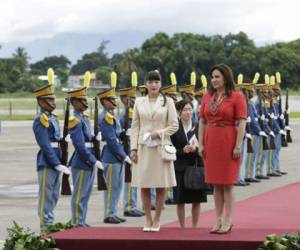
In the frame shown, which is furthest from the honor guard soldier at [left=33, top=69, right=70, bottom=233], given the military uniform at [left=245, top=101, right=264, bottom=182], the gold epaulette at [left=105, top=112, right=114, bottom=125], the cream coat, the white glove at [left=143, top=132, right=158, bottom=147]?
the military uniform at [left=245, top=101, right=264, bottom=182]

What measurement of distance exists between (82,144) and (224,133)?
251cm

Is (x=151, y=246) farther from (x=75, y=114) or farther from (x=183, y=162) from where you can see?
(x=75, y=114)

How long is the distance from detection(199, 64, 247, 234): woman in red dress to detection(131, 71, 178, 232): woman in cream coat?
44cm

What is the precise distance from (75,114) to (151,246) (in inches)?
114

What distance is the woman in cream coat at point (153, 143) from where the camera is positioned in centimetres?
970

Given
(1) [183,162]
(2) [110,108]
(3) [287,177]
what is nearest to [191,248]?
(1) [183,162]

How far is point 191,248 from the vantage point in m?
8.92

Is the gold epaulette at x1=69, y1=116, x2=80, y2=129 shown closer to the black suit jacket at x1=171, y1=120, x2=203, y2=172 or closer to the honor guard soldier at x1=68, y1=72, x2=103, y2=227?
the honor guard soldier at x1=68, y1=72, x2=103, y2=227

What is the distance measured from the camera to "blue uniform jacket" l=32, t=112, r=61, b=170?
36.2ft

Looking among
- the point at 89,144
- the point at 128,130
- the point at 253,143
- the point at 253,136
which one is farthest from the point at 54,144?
the point at 253,143

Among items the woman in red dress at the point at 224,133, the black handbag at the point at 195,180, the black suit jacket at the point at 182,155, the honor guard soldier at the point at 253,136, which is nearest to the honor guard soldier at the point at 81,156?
the black suit jacket at the point at 182,155

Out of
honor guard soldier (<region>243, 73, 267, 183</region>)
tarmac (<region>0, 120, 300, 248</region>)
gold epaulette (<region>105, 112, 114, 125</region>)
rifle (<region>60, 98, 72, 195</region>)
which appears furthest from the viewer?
honor guard soldier (<region>243, 73, 267, 183</region>)

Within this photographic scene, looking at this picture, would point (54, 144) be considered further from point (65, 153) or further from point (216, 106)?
point (216, 106)

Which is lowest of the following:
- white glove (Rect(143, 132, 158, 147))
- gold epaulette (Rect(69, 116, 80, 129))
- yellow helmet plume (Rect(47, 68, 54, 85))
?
white glove (Rect(143, 132, 158, 147))
